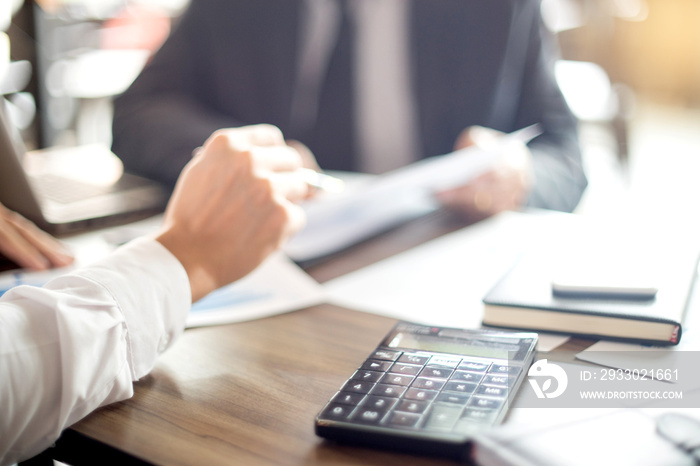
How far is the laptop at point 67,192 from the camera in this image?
798 millimetres

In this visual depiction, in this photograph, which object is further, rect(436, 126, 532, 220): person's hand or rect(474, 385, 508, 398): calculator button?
rect(436, 126, 532, 220): person's hand

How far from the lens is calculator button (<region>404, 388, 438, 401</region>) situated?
0.44 m

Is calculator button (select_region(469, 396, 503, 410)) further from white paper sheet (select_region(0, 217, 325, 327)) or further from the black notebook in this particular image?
white paper sheet (select_region(0, 217, 325, 327))

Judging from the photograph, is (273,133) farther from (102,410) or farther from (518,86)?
(518,86)

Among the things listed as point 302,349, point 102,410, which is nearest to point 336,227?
point 302,349

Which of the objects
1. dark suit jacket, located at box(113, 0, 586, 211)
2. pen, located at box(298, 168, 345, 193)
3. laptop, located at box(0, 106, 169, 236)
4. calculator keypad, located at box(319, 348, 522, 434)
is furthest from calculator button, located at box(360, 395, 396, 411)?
dark suit jacket, located at box(113, 0, 586, 211)

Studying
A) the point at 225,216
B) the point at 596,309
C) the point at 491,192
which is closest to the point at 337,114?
the point at 491,192

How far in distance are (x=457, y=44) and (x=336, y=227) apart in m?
0.73

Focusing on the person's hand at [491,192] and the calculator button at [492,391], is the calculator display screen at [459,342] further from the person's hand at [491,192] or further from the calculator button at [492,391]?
the person's hand at [491,192]

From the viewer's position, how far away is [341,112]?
1.53 metres

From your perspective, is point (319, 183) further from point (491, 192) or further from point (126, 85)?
point (126, 85)

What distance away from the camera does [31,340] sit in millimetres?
461

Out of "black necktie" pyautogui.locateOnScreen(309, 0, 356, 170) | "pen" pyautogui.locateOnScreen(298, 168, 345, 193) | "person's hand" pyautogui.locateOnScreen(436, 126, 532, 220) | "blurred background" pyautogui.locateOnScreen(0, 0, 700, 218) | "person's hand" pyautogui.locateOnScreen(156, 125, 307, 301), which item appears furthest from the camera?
"blurred background" pyautogui.locateOnScreen(0, 0, 700, 218)

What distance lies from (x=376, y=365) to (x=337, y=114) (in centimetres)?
112
